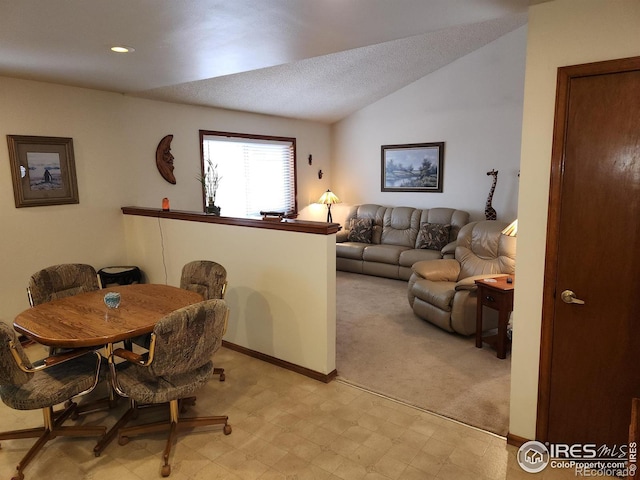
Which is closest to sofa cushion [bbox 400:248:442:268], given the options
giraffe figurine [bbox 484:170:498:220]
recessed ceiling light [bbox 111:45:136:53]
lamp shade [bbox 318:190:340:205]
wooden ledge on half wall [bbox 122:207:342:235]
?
giraffe figurine [bbox 484:170:498:220]

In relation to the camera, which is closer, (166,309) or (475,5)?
(475,5)

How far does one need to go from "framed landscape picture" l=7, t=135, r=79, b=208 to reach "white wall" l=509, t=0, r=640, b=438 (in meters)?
4.08

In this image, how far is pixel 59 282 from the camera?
3170mm

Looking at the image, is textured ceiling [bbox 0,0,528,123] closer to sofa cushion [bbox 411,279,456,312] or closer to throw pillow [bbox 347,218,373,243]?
sofa cushion [bbox 411,279,456,312]

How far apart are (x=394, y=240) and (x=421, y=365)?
327cm

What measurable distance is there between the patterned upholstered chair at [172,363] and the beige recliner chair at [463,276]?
240 centimetres

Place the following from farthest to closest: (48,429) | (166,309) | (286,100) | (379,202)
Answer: (379,202) → (286,100) → (166,309) → (48,429)

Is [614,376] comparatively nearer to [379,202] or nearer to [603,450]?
[603,450]

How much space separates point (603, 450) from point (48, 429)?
3.12 meters

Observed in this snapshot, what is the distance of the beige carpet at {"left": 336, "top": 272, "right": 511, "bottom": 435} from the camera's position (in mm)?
2928

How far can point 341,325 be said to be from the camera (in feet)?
14.5

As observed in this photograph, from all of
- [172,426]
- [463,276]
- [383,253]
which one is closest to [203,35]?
[172,426]

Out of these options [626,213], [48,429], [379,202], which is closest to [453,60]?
[379,202]

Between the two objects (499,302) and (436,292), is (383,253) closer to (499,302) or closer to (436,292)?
(436,292)
